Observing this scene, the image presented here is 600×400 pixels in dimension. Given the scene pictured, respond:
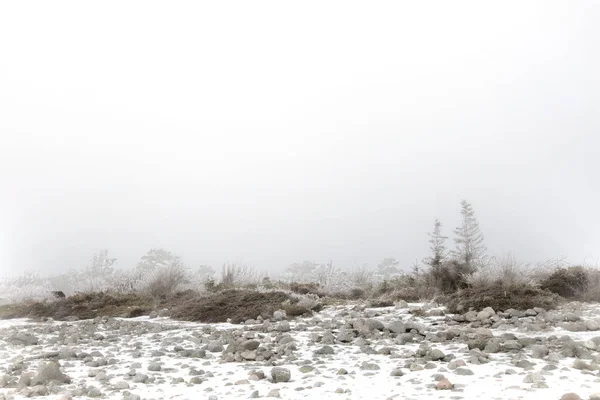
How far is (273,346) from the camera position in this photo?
7.63 m

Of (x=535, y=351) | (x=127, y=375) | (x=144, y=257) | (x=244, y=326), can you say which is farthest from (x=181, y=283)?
(x=144, y=257)

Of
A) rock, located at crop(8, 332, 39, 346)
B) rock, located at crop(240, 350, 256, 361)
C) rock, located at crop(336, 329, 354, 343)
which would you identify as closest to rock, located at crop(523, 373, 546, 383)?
rock, located at crop(336, 329, 354, 343)

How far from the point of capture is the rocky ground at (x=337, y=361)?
4.92 meters

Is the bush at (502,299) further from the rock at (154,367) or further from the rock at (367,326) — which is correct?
the rock at (154,367)

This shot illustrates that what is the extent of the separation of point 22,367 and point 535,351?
7.46 metres

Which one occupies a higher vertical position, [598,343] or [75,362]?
[598,343]

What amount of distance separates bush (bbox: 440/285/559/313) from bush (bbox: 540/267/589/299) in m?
1.39

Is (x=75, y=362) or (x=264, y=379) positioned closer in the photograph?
(x=264, y=379)

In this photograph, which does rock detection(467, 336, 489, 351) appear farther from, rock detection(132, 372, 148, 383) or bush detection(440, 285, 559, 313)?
rock detection(132, 372, 148, 383)

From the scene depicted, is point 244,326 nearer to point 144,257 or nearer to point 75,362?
point 75,362

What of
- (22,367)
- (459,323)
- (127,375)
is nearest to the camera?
(127,375)

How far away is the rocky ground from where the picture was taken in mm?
4918

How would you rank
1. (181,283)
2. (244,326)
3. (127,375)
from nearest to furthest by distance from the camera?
(127,375)
(244,326)
(181,283)

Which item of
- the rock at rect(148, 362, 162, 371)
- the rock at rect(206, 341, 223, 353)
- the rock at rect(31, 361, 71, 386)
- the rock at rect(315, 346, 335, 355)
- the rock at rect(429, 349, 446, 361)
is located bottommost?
the rock at rect(206, 341, 223, 353)
